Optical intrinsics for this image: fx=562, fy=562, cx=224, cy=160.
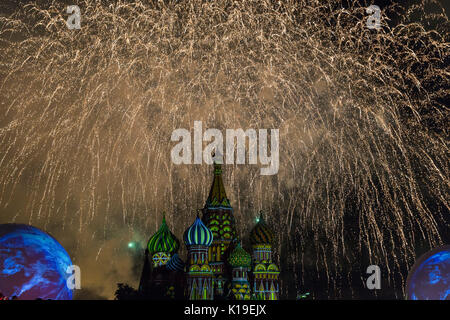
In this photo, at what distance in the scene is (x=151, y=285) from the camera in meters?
48.4

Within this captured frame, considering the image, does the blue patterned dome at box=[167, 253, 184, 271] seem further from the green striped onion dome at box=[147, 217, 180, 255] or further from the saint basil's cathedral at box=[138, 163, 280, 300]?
the green striped onion dome at box=[147, 217, 180, 255]

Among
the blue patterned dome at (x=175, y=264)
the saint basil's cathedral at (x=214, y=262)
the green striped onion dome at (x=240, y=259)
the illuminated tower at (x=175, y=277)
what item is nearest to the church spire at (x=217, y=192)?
the saint basil's cathedral at (x=214, y=262)

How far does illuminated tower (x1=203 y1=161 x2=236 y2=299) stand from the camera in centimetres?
4728

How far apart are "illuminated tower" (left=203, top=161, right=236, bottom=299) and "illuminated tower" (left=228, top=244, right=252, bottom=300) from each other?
138cm

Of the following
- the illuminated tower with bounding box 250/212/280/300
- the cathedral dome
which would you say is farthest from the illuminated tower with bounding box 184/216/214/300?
the cathedral dome

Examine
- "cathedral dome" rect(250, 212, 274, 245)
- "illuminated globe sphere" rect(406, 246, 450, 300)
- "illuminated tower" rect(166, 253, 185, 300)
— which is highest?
"cathedral dome" rect(250, 212, 274, 245)

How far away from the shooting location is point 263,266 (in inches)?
1882

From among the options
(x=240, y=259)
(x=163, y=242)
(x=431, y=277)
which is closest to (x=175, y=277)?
(x=163, y=242)

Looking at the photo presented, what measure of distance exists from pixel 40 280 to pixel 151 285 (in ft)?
77.0

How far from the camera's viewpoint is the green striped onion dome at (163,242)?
163 feet

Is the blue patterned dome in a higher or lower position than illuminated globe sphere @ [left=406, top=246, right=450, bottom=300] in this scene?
higher

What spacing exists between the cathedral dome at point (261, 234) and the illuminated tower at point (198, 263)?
5164 millimetres
